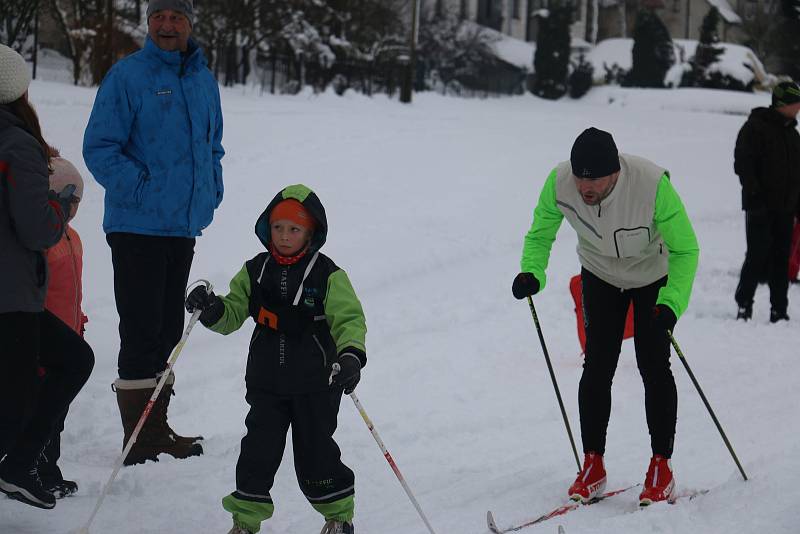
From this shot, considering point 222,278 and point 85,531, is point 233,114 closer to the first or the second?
point 222,278

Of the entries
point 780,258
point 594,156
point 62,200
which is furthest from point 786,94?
point 62,200

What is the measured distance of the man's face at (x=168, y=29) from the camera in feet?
16.4

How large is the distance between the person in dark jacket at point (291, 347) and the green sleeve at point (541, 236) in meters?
1.21

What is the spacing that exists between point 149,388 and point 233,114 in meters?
10.6

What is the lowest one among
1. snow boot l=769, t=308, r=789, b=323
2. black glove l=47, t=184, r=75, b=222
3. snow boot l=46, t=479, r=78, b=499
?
snow boot l=46, t=479, r=78, b=499

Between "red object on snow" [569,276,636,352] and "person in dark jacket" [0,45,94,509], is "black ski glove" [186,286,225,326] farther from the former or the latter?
"red object on snow" [569,276,636,352]

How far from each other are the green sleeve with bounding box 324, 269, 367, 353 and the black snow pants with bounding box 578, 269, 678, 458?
1345mm

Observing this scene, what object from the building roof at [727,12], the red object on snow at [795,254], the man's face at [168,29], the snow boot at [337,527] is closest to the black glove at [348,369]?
the snow boot at [337,527]

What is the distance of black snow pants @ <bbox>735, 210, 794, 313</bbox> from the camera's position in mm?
8609

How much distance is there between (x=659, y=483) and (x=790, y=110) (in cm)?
480

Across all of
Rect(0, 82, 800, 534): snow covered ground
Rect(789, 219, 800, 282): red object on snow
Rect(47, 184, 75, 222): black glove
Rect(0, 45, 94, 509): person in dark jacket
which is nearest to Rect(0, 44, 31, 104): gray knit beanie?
Rect(0, 45, 94, 509): person in dark jacket

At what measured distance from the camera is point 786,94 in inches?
324

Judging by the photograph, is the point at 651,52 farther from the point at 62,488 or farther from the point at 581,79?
the point at 62,488

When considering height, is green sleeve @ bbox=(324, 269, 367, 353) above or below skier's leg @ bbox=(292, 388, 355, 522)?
above
